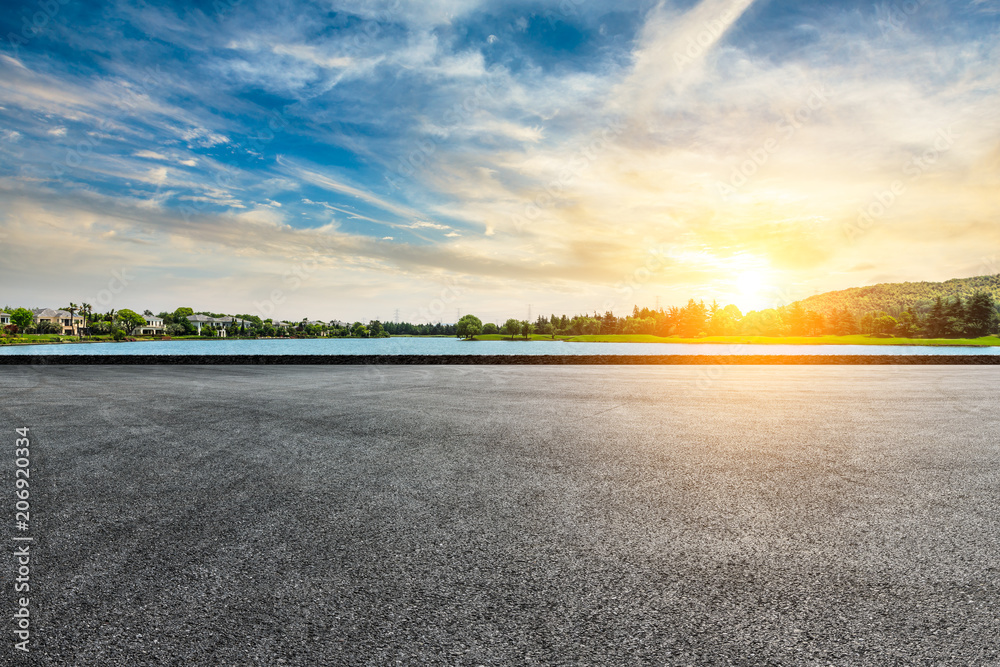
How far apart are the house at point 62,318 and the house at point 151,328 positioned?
12.3 metres

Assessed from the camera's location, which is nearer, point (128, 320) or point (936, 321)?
point (936, 321)

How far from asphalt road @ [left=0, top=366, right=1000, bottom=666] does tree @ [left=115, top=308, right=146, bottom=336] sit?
481ft

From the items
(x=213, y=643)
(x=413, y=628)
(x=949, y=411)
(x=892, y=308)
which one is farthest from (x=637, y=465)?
(x=892, y=308)

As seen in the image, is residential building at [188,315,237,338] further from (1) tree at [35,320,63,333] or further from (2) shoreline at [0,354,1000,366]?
(2) shoreline at [0,354,1000,366]

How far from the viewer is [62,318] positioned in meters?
141

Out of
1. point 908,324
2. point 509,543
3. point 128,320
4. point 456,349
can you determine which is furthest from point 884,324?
point 128,320

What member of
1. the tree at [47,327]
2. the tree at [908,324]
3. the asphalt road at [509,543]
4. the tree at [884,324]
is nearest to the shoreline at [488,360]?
the asphalt road at [509,543]

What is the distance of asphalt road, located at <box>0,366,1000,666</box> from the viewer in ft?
7.66

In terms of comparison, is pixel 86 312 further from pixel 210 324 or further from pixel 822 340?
pixel 822 340

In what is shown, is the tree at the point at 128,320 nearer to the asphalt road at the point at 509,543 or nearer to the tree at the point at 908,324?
the asphalt road at the point at 509,543

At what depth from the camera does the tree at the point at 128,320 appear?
126 m

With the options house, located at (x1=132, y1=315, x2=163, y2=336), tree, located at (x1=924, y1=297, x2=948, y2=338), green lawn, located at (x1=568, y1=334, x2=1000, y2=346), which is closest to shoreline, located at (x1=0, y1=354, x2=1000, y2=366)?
green lawn, located at (x1=568, y1=334, x2=1000, y2=346)

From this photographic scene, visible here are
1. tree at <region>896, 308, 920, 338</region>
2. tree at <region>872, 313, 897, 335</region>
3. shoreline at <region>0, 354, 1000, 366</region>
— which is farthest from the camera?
tree at <region>872, 313, 897, 335</region>

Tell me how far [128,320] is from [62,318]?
30066 millimetres
